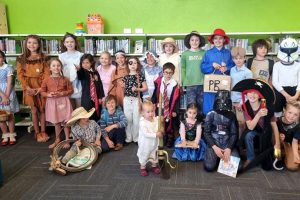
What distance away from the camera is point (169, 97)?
369cm

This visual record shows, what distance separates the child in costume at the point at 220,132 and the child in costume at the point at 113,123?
114 centimetres

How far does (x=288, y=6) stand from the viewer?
452cm

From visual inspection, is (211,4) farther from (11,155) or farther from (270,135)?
(11,155)

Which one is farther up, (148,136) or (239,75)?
(239,75)

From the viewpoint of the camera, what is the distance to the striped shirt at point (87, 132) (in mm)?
3432

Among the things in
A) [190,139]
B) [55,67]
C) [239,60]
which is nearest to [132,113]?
[190,139]

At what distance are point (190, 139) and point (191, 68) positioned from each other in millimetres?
990

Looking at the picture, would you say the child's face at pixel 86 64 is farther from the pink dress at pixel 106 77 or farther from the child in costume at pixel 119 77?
the child in costume at pixel 119 77

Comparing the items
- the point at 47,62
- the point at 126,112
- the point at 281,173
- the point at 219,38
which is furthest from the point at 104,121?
the point at 281,173

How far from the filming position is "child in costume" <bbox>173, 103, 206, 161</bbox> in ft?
10.6

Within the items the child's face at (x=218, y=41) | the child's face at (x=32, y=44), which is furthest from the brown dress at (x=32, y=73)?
the child's face at (x=218, y=41)

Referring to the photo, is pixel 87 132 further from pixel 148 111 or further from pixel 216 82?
pixel 216 82

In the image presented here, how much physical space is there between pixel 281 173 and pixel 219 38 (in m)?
1.76

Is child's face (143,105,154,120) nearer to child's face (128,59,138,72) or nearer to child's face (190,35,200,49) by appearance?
child's face (128,59,138,72)
